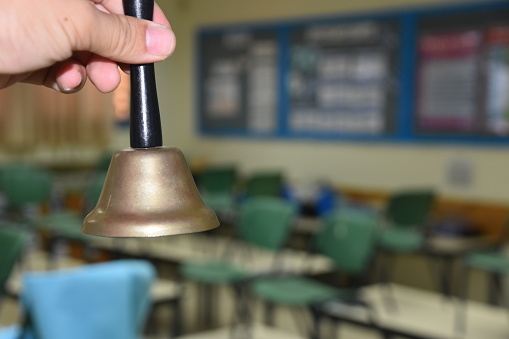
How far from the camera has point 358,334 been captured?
175 inches

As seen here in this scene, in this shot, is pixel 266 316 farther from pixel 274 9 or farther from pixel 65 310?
pixel 274 9

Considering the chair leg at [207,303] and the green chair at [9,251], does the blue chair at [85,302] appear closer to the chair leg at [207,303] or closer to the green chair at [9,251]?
the green chair at [9,251]

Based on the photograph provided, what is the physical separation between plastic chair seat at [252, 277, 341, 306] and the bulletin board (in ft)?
8.46

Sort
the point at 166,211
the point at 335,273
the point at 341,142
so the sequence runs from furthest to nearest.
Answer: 1. the point at 341,142
2. the point at 335,273
3. the point at 166,211

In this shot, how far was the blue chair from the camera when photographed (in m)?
2.60

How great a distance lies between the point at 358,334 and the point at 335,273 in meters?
1.24

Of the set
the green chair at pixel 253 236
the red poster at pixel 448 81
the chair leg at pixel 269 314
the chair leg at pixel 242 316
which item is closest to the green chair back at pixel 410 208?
the green chair at pixel 253 236

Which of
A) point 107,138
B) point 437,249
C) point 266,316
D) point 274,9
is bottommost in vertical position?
point 266,316

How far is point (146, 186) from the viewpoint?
80 cm

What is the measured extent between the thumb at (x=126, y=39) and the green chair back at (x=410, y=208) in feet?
16.4

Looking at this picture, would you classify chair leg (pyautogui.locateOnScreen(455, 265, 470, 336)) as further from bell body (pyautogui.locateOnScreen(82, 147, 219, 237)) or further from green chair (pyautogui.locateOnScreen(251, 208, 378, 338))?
bell body (pyautogui.locateOnScreen(82, 147, 219, 237))

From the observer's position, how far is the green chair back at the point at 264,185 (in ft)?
22.4

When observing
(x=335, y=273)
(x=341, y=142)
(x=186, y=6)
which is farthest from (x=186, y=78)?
(x=335, y=273)

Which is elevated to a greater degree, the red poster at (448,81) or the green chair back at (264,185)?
the red poster at (448,81)
